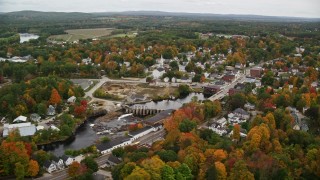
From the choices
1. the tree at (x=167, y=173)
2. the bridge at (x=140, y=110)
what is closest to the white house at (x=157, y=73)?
the bridge at (x=140, y=110)

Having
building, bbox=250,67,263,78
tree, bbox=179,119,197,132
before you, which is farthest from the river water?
building, bbox=250,67,263,78

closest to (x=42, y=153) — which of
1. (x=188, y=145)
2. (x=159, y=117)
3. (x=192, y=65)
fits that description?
(x=188, y=145)

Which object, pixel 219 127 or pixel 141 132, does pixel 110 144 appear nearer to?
pixel 141 132

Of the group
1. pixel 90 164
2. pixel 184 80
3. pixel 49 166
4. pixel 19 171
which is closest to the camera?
pixel 19 171

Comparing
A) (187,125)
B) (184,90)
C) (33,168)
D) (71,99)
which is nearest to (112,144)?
(187,125)

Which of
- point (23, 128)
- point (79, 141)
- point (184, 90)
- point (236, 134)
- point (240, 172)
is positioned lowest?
point (79, 141)

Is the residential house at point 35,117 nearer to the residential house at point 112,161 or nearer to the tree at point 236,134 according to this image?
the residential house at point 112,161
